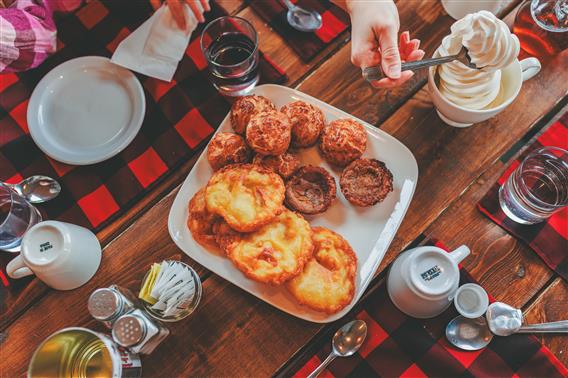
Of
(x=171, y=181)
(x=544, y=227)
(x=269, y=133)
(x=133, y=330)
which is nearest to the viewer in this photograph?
(x=133, y=330)

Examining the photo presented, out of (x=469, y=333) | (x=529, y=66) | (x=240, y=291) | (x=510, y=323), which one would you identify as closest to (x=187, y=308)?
(x=240, y=291)

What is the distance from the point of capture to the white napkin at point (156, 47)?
1622 millimetres

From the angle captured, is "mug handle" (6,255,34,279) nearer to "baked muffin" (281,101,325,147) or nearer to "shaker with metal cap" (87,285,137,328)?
"shaker with metal cap" (87,285,137,328)

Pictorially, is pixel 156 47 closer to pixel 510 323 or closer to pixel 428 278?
pixel 428 278

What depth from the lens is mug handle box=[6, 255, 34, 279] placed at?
4.53 ft

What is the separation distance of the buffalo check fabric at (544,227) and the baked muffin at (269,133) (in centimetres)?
69

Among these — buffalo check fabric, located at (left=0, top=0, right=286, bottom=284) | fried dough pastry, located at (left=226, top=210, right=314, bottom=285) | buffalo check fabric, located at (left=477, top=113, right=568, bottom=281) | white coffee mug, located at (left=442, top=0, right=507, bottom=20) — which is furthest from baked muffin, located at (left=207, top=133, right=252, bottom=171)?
white coffee mug, located at (left=442, top=0, right=507, bottom=20)

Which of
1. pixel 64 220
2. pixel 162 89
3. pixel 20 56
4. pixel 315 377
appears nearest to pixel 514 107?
pixel 315 377

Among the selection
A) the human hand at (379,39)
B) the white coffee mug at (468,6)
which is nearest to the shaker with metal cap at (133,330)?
the human hand at (379,39)

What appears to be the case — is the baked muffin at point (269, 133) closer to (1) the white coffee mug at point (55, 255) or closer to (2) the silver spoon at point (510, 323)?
(1) the white coffee mug at point (55, 255)

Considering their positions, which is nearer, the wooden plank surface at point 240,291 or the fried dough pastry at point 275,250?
the fried dough pastry at point 275,250

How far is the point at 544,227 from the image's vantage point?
4.88ft

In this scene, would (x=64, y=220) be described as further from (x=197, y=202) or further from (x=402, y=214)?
(x=402, y=214)

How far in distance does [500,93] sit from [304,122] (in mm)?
625
